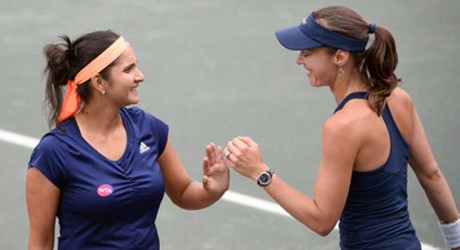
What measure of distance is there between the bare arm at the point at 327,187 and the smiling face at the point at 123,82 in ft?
2.19

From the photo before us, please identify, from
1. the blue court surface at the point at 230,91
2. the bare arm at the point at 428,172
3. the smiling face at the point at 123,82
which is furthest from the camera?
the blue court surface at the point at 230,91

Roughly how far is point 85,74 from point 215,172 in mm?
846

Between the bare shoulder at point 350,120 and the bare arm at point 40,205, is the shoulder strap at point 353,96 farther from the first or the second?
the bare arm at point 40,205

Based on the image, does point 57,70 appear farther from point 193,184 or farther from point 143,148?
point 193,184

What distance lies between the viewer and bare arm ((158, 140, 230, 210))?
5508 millimetres

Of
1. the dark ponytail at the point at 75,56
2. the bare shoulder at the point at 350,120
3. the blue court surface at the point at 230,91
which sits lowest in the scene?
the blue court surface at the point at 230,91

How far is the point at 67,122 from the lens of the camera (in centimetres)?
521

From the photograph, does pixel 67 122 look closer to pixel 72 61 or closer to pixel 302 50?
pixel 72 61

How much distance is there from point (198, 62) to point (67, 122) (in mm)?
5431

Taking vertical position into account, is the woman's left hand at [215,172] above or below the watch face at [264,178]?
below

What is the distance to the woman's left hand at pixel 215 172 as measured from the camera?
5.50 metres

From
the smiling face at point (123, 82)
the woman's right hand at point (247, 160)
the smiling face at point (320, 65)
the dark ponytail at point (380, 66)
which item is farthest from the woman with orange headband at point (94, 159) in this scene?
the dark ponytail at point (380, 66)

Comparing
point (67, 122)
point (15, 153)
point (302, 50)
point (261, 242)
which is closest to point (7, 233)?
point (15, 153)

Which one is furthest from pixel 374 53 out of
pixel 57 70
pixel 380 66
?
pixel 57 70
